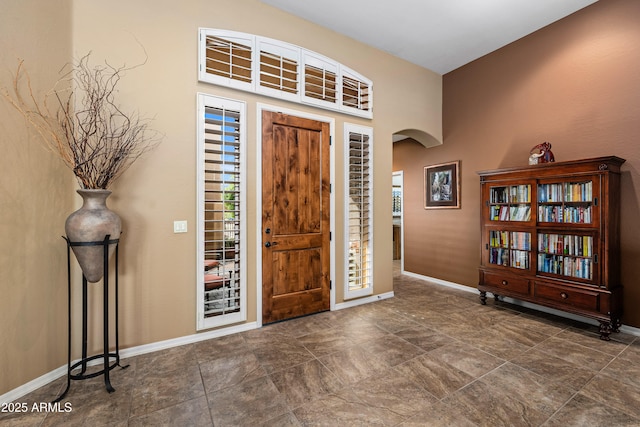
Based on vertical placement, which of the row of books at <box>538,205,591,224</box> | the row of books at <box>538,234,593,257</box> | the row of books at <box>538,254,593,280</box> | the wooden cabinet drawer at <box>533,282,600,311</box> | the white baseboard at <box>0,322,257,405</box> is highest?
the row of books at <box>538,205,591,224</box>

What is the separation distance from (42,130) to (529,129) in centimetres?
525

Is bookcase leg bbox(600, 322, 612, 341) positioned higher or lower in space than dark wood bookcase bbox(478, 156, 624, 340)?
lower

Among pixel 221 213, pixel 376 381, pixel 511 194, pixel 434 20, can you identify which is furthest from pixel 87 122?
pixel 511 194

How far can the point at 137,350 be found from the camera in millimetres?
2514

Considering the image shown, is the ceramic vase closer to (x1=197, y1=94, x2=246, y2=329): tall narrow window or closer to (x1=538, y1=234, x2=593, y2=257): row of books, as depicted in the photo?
(x1=197, y1=94, x2=246, y2=329): tall narrow window

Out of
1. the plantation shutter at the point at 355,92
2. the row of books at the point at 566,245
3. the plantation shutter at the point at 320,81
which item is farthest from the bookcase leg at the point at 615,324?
the plantation shutter at the point at 320,81

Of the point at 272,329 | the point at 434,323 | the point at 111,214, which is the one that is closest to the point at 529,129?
the point at 434,323

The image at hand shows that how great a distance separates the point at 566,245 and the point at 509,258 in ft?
2.00

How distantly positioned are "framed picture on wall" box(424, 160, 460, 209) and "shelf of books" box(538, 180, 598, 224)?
1365 mm

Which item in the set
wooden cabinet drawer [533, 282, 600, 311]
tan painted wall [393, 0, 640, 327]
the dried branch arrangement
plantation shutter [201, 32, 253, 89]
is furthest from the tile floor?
plantation shutter [201, 32, 253, 89]

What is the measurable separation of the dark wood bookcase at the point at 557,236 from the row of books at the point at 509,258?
11 mm

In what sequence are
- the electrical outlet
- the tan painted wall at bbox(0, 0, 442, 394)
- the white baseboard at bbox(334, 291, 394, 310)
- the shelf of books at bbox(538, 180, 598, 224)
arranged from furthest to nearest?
1. the white baseboard at bbox(334, 291, 394, 310)
2. the shelf of books at bbox(538, 180, 598, 224)
3. the electrical outlet
4. the tan painted wall at bbox(0, 0, 442, 394)

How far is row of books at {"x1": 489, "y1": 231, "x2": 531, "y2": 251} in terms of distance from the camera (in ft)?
11.2

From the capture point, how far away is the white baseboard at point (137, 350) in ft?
6.29
